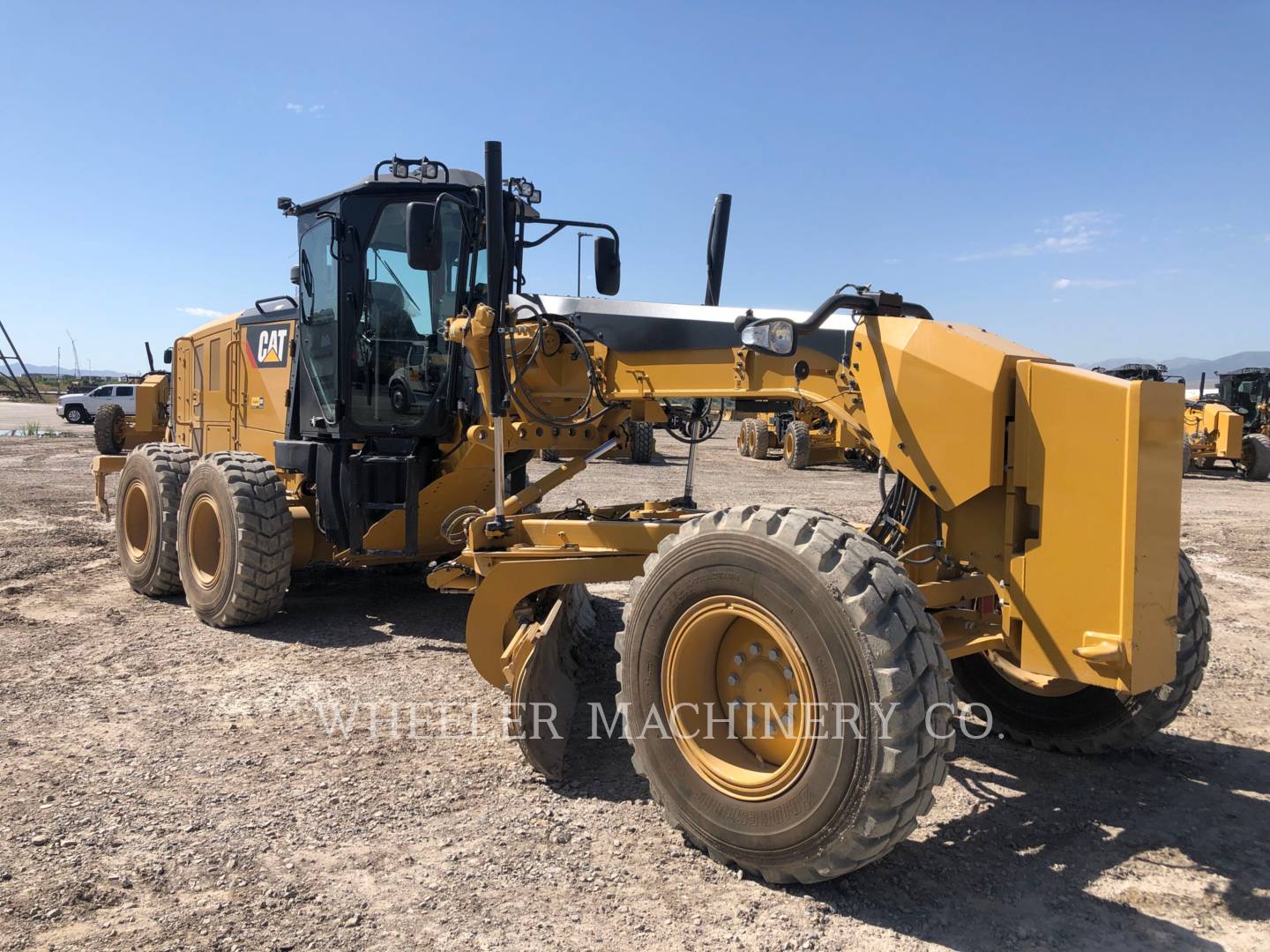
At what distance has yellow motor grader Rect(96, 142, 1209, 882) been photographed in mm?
2840

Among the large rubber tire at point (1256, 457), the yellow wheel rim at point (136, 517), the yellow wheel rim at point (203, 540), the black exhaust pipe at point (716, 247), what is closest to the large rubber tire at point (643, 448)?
the yellow wheel rim at point (136, 517)

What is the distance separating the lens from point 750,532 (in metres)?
3.09

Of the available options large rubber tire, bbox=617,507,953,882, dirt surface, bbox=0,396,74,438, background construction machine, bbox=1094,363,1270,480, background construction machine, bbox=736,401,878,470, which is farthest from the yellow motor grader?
dirt surface, bbox=0,396,74,438

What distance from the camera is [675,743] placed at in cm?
331

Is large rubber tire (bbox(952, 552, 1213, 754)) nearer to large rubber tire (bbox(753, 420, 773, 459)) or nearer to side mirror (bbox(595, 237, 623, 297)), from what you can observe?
side mirror (bbox(595, 237, 623, 297))

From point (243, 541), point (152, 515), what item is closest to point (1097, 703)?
point (243, 541)

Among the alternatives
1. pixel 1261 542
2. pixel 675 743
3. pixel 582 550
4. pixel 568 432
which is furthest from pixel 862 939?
pixel 1261 542

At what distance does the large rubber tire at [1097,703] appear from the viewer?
3.74 meters

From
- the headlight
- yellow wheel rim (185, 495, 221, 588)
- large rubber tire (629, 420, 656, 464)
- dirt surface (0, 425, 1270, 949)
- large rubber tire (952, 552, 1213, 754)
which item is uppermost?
the headlight

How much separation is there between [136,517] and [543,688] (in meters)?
5.40

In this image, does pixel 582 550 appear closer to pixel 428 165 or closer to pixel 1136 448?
pixel 1136 448

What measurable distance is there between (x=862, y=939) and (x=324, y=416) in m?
4.96

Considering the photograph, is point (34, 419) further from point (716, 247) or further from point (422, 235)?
point (716, 247)

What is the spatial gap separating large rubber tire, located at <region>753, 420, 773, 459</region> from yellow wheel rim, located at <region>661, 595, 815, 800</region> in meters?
19.1
